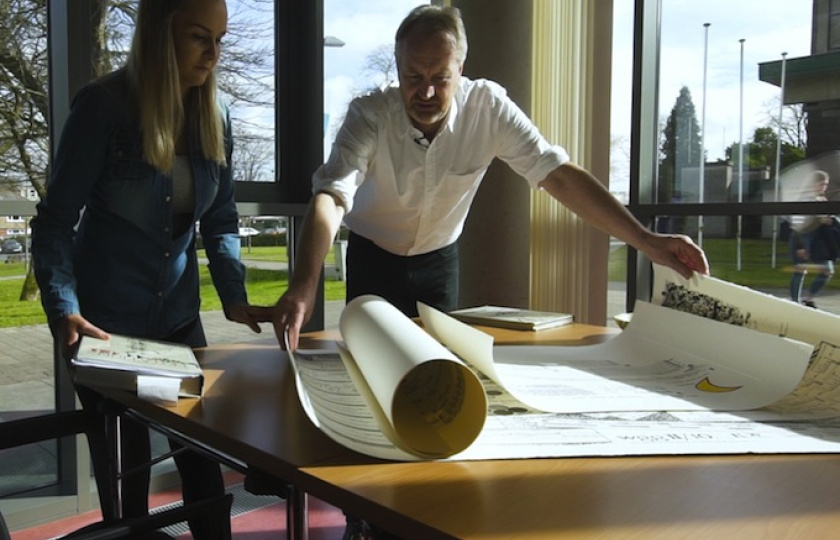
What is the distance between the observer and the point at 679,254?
146 centimetres

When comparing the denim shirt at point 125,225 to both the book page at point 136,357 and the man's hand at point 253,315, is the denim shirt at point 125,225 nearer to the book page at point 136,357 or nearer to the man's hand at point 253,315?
the man's hand at point 253,315

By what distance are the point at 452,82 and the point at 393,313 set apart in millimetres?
855

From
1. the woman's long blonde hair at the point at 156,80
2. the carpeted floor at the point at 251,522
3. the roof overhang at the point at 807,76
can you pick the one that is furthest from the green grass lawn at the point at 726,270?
the woman's long blonde hair at the point at 156,80

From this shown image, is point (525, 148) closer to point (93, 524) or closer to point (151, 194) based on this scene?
point (151, 194)

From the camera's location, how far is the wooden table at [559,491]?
0.59 m

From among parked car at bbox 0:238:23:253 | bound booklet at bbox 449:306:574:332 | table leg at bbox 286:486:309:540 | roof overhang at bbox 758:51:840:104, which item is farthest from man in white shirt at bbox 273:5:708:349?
roof overhang at bbox 758:51:840:104

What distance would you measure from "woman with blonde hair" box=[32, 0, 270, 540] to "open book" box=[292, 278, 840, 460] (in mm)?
409

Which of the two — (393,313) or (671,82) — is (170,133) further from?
(671,82)

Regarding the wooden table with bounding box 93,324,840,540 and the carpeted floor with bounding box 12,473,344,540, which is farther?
the carpeted floor with bounding box 12,473,344,540

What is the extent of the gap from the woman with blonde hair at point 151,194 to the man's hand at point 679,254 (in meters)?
0.78

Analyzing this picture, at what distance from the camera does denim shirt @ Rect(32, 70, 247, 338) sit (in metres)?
1.34

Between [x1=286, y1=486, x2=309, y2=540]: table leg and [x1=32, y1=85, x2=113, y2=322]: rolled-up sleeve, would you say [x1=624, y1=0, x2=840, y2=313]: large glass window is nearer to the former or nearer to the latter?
[x1=32, y1=85, x2=113, y2=322]: rolled-up sleeve

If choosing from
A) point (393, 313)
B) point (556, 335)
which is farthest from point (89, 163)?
point (556, 335)

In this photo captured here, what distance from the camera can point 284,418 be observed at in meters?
0.90
